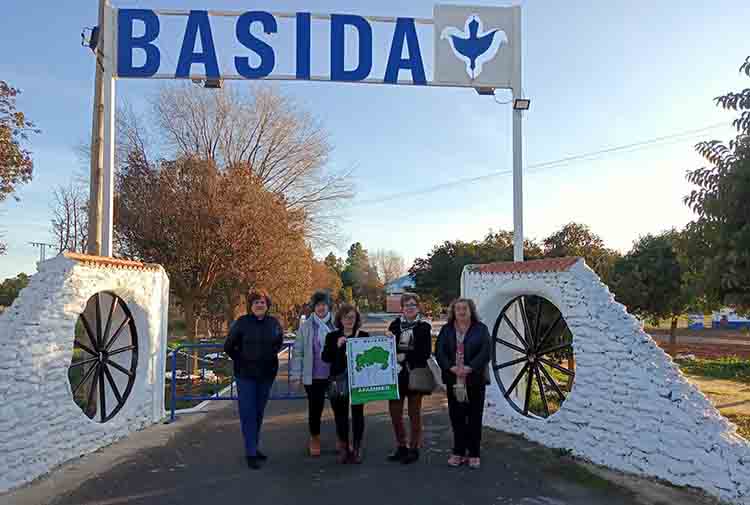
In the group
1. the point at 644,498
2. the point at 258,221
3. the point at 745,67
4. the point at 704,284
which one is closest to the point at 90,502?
the point at 644,498

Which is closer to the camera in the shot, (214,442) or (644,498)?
(644,498)

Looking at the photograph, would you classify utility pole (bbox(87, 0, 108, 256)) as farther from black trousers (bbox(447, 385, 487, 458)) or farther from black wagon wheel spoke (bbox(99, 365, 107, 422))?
black trousers (bbox(447, 385, 487, 458))

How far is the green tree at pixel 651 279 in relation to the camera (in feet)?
45.8

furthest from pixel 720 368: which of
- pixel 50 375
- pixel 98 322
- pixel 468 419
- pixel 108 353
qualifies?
pixel 50 375

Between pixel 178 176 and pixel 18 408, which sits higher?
pixel 178 176

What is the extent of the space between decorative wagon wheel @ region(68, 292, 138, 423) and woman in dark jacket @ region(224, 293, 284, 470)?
221cm

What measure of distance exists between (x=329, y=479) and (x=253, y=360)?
1.40 m

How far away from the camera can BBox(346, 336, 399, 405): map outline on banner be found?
598cm

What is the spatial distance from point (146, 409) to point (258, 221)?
25.8ft

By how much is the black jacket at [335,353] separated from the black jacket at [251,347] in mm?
585

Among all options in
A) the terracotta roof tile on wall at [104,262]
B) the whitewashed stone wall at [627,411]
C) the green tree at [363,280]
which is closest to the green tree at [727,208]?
the whitewashed stone wall at [627,411]

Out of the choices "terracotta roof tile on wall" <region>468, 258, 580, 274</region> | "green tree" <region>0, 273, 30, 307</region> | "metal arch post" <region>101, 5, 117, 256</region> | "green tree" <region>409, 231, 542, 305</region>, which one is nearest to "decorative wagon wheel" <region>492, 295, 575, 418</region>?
"terracotta roof tile on wall" <region>468, 258, 580, 274</region>

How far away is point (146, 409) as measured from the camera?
802 centimetres

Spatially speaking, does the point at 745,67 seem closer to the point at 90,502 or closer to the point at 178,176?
the point at 90,502
